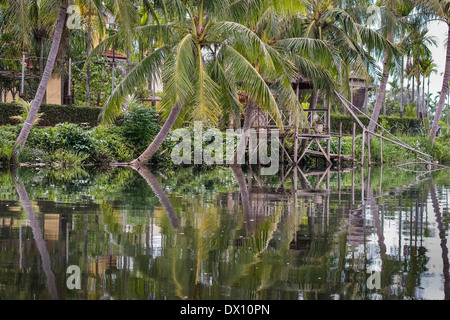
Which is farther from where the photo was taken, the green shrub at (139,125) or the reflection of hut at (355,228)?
the green shrub at (139,125)

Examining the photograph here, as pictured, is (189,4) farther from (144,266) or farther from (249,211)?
(144,266)

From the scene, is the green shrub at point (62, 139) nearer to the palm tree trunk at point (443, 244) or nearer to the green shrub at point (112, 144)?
the green shrub at point (112, 144)

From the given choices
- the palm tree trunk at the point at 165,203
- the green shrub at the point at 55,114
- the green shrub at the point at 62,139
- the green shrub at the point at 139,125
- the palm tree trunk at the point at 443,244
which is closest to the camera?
the palm tree trunk at the point at 443,244

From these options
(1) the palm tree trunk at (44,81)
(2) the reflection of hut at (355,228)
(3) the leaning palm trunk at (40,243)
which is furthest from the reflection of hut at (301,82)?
(3) the leaning palm trunk at (40,243)

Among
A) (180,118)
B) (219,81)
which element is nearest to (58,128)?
(180,118)

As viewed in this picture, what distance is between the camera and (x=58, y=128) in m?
20.6

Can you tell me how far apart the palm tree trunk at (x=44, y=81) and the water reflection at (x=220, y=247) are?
734cm

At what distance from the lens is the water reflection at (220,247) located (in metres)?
4.08

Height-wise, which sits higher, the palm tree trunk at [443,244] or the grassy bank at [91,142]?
the grassy bank at [91,142]

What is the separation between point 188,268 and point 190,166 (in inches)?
755

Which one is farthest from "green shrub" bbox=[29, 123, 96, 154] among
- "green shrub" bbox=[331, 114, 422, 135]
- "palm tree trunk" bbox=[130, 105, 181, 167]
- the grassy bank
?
"green shrub" bbox=[331, 114, 422, 135]

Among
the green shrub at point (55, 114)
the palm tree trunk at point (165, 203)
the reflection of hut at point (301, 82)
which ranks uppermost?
the reflection of hut at point (301, 82)

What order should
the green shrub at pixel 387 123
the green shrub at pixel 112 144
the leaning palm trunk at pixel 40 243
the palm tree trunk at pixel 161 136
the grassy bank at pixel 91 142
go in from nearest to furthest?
the leaning palm trunk at pixel 40 243 < the palm tree trunk at pixel 161 136 < the grassy bank at pixel 91 142 < the green shrub at pixel 112 144 < the green shrub at pixel 387 123

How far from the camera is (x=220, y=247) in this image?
559 centimetres
